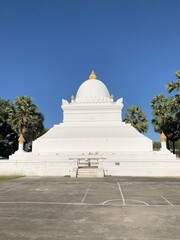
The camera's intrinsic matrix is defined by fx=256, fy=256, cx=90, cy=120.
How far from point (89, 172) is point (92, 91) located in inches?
722

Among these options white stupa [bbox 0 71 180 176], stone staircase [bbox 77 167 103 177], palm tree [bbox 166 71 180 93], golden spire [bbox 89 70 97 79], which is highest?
golden spire [bbox 89 70 97 79]

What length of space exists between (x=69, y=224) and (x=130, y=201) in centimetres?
432

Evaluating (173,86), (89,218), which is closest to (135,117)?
(173,86)

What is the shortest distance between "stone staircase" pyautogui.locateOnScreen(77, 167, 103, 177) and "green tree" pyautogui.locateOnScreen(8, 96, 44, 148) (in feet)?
59.5

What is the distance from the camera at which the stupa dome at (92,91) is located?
3838 centimetres

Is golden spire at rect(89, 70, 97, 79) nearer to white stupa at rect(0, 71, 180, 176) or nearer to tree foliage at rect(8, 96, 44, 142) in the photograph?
white stupa at rect(0, 71, 180, 176)

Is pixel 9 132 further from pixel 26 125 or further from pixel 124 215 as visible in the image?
pixel 124 215

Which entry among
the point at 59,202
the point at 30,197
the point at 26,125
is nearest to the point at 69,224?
the point at 59,202

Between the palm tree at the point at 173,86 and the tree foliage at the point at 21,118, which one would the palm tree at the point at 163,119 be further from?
the tree foliage at the point at 21,118

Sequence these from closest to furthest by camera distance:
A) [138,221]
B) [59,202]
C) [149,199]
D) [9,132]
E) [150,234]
A: [150,234] < [138,221] < [59,202] < [149,199] < [9,132]

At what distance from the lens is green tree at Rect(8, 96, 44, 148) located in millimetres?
38781

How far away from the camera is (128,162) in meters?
24.7

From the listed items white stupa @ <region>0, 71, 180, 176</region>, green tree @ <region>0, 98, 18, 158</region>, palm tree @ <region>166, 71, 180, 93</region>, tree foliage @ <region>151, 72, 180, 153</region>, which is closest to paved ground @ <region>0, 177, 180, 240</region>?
white stupa @ <region>0, 71, 180, 176</region>

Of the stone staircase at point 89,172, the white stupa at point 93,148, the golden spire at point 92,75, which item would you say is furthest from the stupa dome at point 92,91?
the stone staircase at point 89,172
